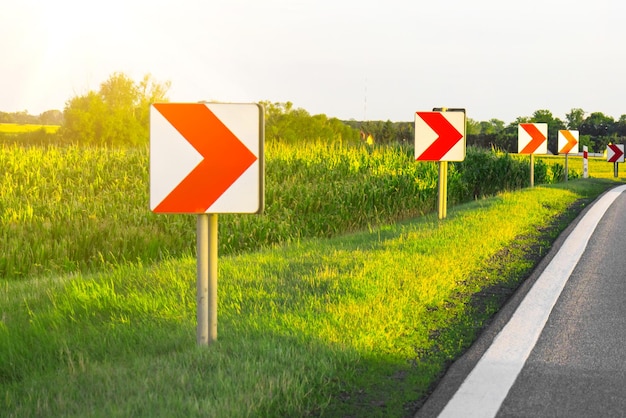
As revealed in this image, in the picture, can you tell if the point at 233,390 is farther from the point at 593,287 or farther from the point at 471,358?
the point at 593,287

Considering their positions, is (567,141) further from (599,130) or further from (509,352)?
(599,130)

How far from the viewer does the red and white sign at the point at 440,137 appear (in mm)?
11039

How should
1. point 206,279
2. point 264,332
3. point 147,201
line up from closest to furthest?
point 206,279, point 264,332, point 147,201

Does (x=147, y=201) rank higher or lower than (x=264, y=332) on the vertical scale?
higher

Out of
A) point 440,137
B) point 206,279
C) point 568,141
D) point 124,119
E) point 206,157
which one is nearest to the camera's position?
point 206,157

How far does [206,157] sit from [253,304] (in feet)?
5.42

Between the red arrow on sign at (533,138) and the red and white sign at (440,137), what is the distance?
26.5 ft

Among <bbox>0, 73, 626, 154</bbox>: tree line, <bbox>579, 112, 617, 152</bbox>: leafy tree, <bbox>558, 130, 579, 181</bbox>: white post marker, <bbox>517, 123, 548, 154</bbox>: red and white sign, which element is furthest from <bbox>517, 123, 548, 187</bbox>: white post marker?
<bbox>579, 112, 617, 152</bbox>: leafy tree

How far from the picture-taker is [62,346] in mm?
4828

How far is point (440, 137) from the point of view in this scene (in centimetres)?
1109

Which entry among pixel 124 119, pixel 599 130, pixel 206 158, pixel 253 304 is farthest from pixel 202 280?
pixel 599 130

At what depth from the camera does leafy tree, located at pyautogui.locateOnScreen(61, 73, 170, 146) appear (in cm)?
8394

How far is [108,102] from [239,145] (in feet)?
292

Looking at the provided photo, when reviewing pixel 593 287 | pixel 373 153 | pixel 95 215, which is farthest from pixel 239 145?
pixel 373 153
